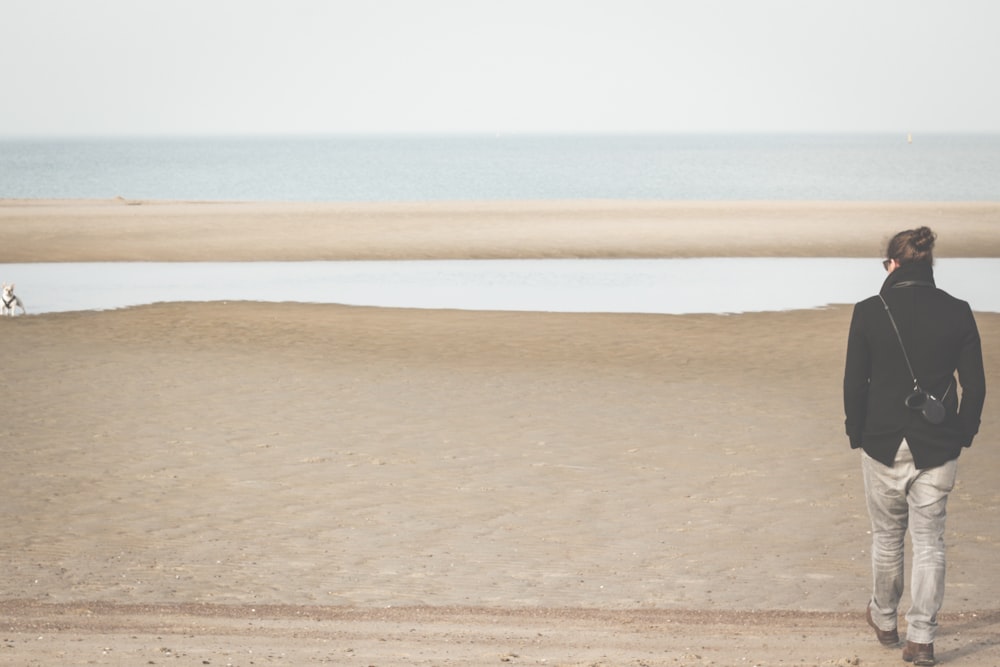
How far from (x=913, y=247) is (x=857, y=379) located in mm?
653

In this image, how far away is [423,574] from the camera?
8.02 metres

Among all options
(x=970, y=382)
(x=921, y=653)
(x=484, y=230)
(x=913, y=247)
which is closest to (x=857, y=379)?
(x=970, y=382)

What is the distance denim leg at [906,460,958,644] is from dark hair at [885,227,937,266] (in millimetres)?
934

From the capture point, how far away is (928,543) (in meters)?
5.69

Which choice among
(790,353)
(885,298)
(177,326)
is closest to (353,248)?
(177,326)

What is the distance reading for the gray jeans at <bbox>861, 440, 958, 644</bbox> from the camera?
5637 mm

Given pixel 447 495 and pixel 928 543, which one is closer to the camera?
pixel 928 543

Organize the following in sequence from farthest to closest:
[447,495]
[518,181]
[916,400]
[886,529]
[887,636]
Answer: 1. [518,181]
2. [447,495]
3. [887,636]
4. [886,529]
5. [916,400]

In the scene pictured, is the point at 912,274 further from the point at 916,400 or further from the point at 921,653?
the point at 921,653

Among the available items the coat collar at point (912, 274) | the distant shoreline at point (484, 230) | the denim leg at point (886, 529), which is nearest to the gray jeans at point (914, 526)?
the denim leg at point (886, 529)

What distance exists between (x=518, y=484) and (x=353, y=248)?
27.7 metres

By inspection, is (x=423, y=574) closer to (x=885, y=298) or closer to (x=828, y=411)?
(x=885, y=298)

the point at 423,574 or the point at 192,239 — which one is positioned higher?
the point at 423,574

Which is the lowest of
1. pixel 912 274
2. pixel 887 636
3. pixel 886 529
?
pixel 887 636
